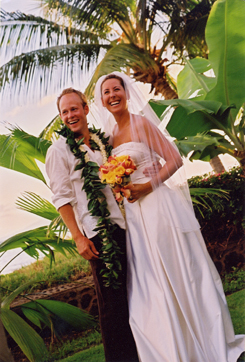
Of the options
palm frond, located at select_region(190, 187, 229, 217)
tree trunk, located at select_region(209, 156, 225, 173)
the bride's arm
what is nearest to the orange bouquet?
the bride's arm

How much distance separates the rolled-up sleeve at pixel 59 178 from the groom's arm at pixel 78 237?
49 mm

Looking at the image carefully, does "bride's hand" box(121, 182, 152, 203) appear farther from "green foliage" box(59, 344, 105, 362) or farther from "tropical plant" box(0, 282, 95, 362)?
"green foliage" box(59, 344, 105, 362)

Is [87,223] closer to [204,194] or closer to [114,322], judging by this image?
[114,322]

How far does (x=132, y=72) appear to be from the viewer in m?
6.10

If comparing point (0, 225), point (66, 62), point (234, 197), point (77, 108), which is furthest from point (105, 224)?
point (66, 62)

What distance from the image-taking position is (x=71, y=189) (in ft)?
8.11

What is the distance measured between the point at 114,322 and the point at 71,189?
0.93 m

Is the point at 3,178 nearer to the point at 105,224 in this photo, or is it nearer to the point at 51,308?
the point at 51,308

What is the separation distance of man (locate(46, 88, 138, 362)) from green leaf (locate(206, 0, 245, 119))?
207cm

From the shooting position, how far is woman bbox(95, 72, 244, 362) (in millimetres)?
2338

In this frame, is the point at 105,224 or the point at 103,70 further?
the point at 103,70

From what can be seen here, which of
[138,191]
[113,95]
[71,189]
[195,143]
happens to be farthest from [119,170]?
[195,143]

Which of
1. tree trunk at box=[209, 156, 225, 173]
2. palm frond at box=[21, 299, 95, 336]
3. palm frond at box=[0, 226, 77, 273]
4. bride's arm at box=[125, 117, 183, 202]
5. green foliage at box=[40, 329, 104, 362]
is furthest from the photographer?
tree trunk at box=[209, 156, 225, 173]

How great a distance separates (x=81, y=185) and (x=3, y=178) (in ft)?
8.55
